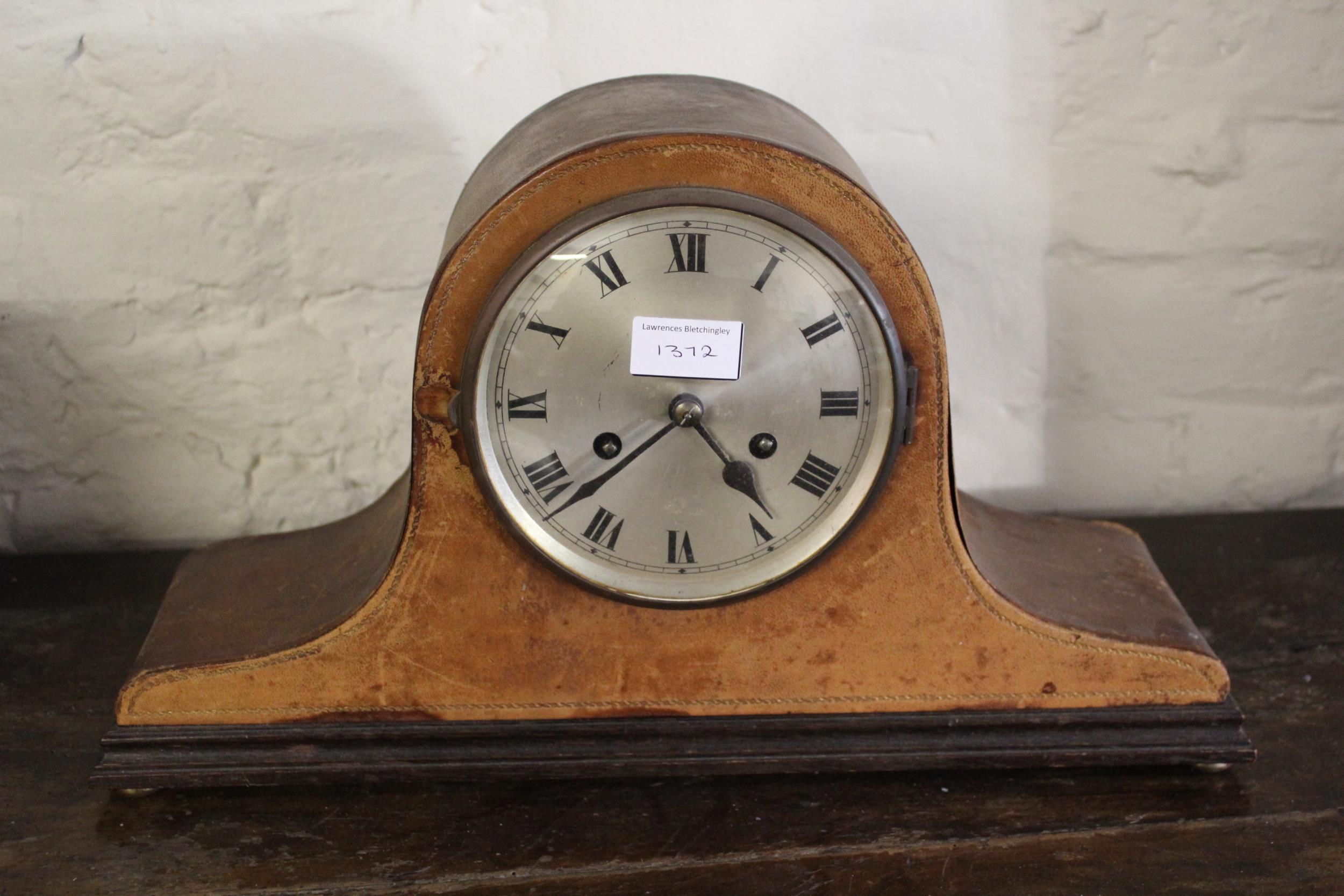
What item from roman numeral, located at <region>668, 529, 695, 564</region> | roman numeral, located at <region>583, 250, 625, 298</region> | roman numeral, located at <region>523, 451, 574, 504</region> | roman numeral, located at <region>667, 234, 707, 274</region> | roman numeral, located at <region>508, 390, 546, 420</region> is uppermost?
roman numeral, located at <region>667, 234, 707, 274</region>

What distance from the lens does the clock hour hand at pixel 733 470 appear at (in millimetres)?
1339

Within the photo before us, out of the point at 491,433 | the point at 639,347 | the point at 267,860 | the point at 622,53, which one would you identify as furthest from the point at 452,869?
the point at 622,53

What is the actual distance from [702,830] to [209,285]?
1132 mm

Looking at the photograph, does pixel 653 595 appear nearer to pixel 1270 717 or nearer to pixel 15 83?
pixel 1270 717

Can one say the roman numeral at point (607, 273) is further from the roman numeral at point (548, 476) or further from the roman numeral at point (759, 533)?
the roman numeral at point (759, 533)

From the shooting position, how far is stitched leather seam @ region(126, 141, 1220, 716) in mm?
1284

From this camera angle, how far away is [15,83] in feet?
A: 5.78

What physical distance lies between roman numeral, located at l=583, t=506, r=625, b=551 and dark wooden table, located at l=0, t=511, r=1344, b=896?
30 centimetres

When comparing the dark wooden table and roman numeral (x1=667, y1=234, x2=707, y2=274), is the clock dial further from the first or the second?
the dark wooden table

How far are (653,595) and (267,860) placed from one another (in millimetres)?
Answer: 496

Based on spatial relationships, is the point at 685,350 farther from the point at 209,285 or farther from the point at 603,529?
the point at 209,285

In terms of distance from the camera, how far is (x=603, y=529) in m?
1.38

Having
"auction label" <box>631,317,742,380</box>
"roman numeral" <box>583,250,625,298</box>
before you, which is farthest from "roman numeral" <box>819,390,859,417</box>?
"roman numeral" <box>583,250,625,298</box>

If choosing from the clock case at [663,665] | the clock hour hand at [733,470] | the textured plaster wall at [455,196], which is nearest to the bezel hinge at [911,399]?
the clock case at [663,665]
